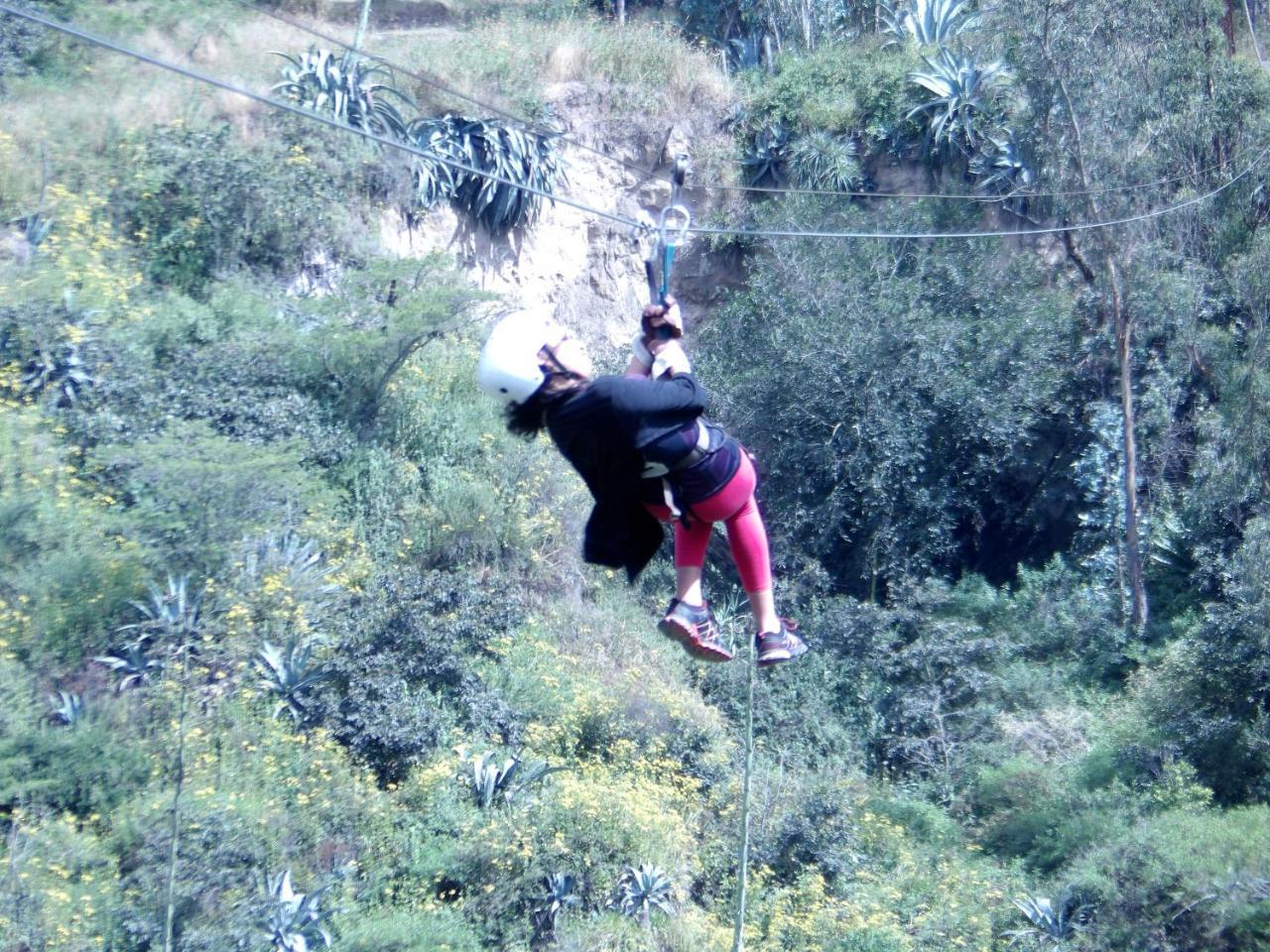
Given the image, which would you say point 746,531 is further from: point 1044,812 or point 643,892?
point 1044,812

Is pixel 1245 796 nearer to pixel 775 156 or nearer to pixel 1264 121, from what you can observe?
pixel 1264 121

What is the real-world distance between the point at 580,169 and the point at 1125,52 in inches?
329

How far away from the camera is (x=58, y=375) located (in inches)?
531

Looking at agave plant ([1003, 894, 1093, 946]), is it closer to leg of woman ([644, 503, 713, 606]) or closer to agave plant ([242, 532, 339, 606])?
agave plant ([242, 532, 339, 606])

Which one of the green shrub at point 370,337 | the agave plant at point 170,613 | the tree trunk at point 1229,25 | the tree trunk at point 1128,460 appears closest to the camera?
the agave plant at point 170,613

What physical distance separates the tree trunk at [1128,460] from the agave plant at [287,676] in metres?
9.67

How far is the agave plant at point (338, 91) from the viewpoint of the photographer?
17.3 m

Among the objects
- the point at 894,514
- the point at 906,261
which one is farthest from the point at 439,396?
the point at 906,261

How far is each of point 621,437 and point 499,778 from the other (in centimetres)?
769

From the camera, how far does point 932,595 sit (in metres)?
16.2

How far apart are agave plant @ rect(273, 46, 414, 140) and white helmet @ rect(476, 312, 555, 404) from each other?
13288 mm

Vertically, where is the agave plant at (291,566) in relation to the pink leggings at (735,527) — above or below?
below

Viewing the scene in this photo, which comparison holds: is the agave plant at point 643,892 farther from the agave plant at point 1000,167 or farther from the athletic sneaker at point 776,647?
the agave plant at point 1000,167

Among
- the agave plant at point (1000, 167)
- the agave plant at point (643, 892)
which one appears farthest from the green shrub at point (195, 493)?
the agave plant at point (1000, 167)
